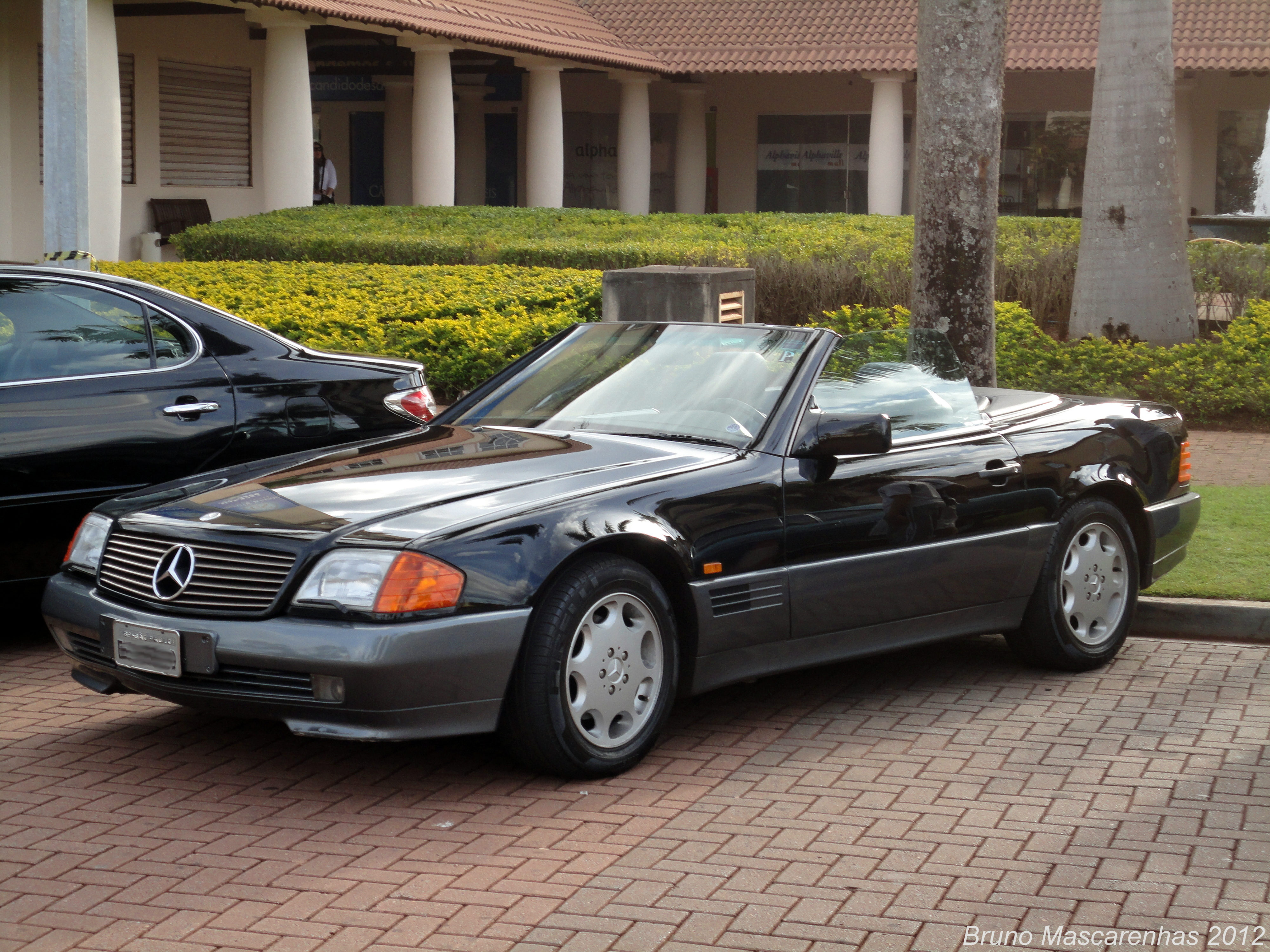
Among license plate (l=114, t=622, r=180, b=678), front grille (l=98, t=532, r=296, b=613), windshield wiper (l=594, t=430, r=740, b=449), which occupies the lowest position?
license plate (l=114, t=622, r=180, b=678)

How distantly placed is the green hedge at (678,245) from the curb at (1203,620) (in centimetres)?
464

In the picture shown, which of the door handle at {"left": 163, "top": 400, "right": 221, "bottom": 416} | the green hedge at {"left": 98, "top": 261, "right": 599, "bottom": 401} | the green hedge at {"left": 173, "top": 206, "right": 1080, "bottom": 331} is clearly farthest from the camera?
the green hedge at {"left": 173, "top": 206, "right": 1080, "bottom": 331}

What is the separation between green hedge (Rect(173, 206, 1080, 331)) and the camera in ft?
50.0

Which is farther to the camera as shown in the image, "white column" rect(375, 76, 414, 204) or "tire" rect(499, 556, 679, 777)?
"white column" rect(375, 76, 414, 204)

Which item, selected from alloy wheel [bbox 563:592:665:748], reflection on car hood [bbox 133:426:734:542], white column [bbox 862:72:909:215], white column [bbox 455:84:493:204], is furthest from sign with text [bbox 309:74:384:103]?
alloy wheel [bbox 563:592:665:748]

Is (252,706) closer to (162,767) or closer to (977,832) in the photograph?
(162,767)

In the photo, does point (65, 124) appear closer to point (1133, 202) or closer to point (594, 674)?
point (594, 674)

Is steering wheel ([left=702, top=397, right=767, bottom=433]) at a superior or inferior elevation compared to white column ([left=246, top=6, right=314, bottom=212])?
inferior

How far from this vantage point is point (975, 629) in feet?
20.2

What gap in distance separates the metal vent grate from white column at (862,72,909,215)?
26253 millimetres

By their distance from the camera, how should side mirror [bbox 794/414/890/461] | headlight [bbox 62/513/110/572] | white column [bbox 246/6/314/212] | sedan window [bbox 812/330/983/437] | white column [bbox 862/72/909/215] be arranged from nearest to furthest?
1. headlight [bbox 62/513/110/572]
2. side mirror [bbox 794/414/890/461]
3. sedan window [bbox 812/330/983/437]
4. white column [bbox 246/6/314/212]
5. white column [bbox 862/72/909/215]

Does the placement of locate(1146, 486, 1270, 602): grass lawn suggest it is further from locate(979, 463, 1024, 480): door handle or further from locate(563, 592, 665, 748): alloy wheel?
locate(563, 592, 665, 748): alloy wheel

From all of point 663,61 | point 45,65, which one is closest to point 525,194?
point 663,61

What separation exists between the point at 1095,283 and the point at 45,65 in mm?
8899
